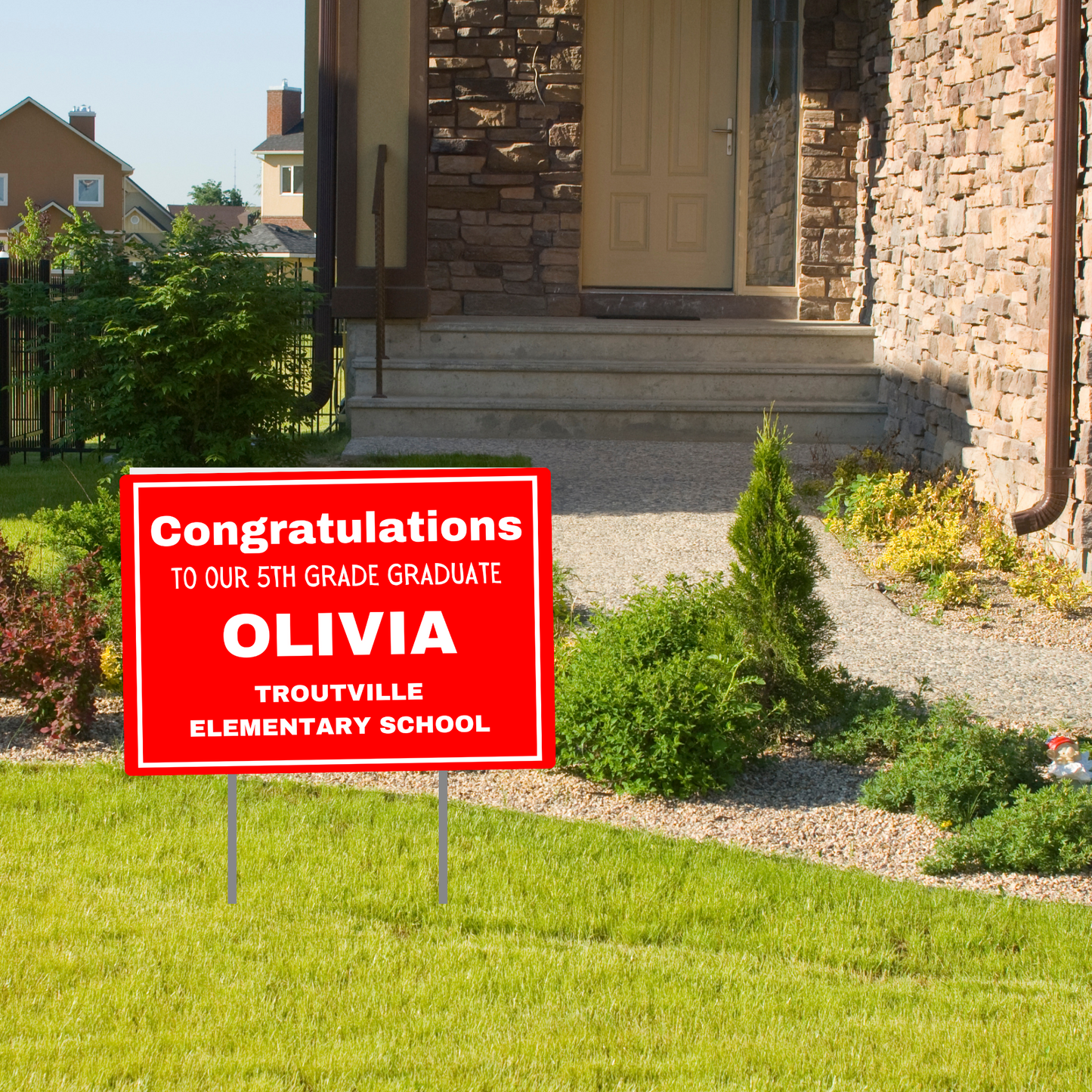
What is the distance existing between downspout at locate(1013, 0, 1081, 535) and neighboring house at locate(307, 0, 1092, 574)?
3 centimetres

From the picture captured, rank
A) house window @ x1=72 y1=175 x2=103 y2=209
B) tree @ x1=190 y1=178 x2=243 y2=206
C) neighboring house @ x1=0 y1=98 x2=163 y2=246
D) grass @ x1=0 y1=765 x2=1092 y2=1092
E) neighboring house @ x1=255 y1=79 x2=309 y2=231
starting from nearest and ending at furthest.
Answer: grass @ x1=0 y1=765 x2=1092 y2=1092 < neighboring house @ x1=0 y1=98 x2=163 y2=246 < house window @ x1=72 y1=175 x2=103 y2=209 < neighboring house @ x1=255 y1=79 x2=309 y2=231 < tree @ x1=190 y1=178 x2=243 y2=206

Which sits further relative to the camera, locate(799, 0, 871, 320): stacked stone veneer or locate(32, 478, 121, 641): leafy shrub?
locate(799, 0, 871, 320): stacked stone veneer

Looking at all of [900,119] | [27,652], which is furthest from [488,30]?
[27,652]

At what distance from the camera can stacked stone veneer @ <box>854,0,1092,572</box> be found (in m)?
6.96

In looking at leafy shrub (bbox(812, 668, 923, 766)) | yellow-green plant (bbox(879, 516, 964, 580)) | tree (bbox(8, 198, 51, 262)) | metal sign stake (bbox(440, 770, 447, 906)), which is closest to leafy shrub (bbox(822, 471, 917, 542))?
yellow-green plant (bbox(879, 516, 964, 580))

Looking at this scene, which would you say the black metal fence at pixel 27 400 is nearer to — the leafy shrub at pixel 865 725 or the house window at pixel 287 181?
the leafy shrub at pixel 865 725

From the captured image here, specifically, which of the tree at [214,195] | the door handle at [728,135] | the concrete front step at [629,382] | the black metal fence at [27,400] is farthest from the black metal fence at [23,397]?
the tree at [214,195]

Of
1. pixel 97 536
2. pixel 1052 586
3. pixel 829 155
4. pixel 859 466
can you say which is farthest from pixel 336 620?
pixel 829 155

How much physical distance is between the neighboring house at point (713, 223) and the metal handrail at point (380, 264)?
17 cm

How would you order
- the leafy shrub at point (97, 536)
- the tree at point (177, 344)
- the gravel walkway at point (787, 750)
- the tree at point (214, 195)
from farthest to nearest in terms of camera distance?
the tree at point (214, 195) < the tree at point (177, 344) < the leafy shrub at point (97, 536) < the gravel walkway at point (787, 750)

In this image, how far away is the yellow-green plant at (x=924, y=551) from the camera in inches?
Result: 272

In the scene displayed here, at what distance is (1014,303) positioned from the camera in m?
7.37

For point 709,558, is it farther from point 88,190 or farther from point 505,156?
point 88,190

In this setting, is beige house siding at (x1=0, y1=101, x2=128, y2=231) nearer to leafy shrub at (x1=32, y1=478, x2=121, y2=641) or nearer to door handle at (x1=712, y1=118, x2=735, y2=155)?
door handle at (x1=712, y1=118, x2=735, y2=155)
